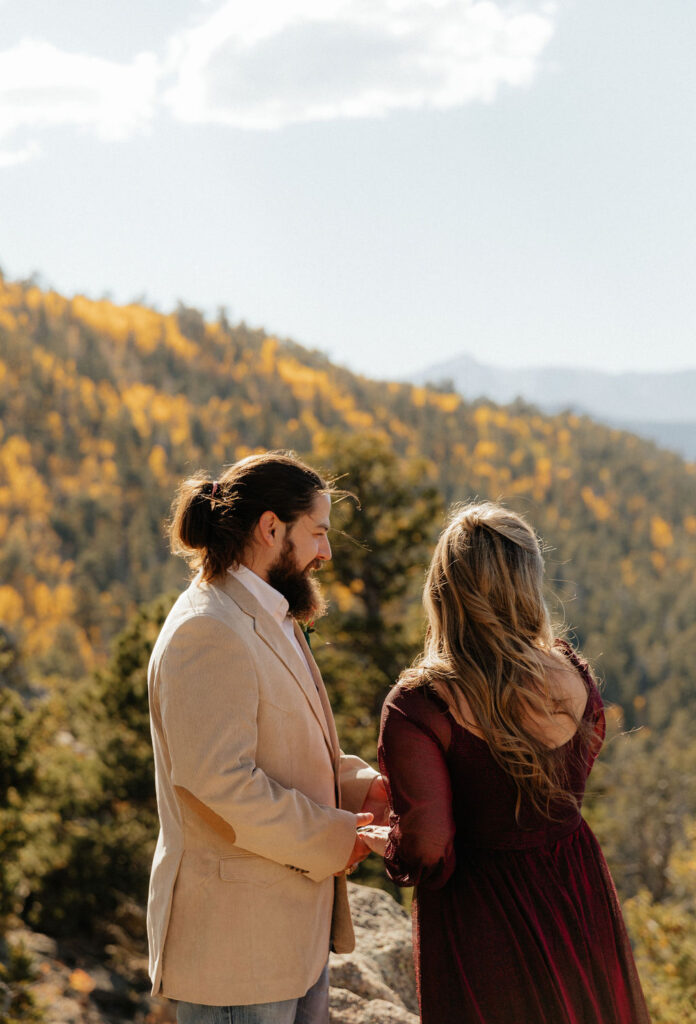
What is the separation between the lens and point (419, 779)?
232cm

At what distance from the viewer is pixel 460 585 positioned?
2.39 metres

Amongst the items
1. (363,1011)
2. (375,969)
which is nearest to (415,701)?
(363,1011)

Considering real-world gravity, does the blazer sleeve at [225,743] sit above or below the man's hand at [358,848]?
above

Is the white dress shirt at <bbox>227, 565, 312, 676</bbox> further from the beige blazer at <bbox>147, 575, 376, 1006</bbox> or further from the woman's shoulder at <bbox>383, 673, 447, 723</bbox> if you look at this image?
the woman's shoulder at <bbox>383, 673, 447, 723</bbox>

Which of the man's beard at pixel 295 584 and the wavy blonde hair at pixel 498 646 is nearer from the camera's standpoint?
the wavy blonde hair at pixel 498 646

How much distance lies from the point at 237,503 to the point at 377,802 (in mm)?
1108

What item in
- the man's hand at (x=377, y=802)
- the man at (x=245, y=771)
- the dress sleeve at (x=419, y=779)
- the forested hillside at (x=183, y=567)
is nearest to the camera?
the dress sleeve at (x=419, y=779)

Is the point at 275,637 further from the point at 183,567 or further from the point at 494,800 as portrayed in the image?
the point at 183,567

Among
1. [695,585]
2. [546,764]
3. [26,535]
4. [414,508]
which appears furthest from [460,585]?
[695,585]

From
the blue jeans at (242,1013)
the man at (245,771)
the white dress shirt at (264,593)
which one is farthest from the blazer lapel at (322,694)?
the blue jeans at (242,1013)

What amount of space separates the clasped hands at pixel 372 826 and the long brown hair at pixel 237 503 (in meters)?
0.89

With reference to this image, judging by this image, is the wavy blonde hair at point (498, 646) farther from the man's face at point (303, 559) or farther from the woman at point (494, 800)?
the man's face at point (303, 559)

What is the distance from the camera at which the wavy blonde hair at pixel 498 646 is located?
233 cm

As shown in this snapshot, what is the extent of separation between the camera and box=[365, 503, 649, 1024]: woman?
91.7 inches
